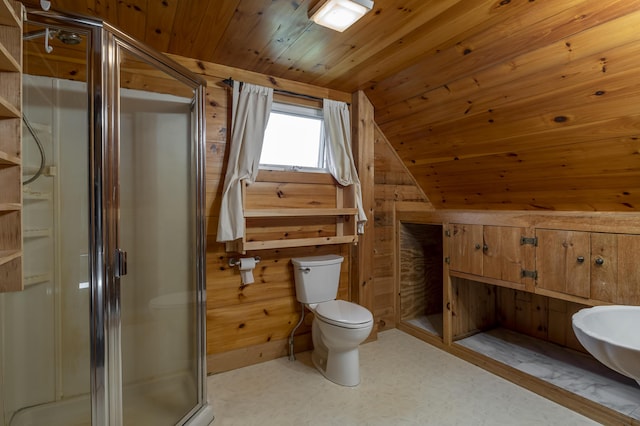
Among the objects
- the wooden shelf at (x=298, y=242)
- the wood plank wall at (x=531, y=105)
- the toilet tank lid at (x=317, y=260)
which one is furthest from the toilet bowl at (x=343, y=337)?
the wood plank wall at (x=531, y=105)

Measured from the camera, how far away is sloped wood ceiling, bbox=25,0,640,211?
1.52 m

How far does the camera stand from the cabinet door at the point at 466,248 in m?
2.38

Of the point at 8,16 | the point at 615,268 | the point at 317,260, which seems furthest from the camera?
the point at 317,260

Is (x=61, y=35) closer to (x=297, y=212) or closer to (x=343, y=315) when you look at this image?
(x=297, y=212)

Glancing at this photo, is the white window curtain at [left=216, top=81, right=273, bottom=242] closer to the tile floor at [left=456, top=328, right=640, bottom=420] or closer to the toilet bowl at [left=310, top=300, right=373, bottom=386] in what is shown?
the toilet bowl at [left=310, top=300, right=373, bottom=386]

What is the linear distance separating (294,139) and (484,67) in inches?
56.1

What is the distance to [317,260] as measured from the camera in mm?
2436

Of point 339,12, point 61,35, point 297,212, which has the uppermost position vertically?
point 339,12

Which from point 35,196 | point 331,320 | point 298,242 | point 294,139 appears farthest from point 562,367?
point 35,196

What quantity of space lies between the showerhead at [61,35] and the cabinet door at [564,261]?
2.63 metres

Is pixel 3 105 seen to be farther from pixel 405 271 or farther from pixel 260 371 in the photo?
pixel 405 271

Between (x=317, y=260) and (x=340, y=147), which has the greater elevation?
(x=340, y=147)

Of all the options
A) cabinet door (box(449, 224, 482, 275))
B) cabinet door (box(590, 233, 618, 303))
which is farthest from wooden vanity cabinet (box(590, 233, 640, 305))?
cabinet door (box(449, 224, 482, 275))

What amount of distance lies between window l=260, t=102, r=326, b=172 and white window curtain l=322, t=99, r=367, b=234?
0.39 ft
